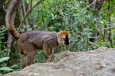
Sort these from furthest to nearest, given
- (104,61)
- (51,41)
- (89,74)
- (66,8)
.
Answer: (66,8) < (51,41) < (104,61) < (89,74)

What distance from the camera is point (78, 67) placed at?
499 centimetres

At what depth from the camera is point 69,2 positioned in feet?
24.4

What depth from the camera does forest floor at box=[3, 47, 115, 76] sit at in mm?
4438

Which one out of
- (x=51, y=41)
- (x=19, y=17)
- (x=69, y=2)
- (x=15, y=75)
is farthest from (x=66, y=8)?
(x=15, y=75)

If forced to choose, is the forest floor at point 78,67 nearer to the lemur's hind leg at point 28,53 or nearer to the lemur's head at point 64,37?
the lemur's head at point 64,37

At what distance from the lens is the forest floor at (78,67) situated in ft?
14.6

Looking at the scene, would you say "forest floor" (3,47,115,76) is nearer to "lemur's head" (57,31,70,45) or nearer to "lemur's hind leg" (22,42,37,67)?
"lemur's head" (57,31,70,45)

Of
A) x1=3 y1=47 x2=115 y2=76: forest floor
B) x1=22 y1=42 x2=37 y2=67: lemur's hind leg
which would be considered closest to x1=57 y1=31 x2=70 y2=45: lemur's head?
x1=3 y1=47 x2=115 y2=76: forest floor

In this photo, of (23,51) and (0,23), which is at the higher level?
(0,23)

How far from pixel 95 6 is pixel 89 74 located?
6208mm

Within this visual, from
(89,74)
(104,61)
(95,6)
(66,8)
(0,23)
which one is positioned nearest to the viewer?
(89,74)

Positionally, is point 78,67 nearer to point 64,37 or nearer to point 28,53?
point 64,37

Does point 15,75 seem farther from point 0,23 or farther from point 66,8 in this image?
point 0,23

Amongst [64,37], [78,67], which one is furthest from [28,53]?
[78,67]
